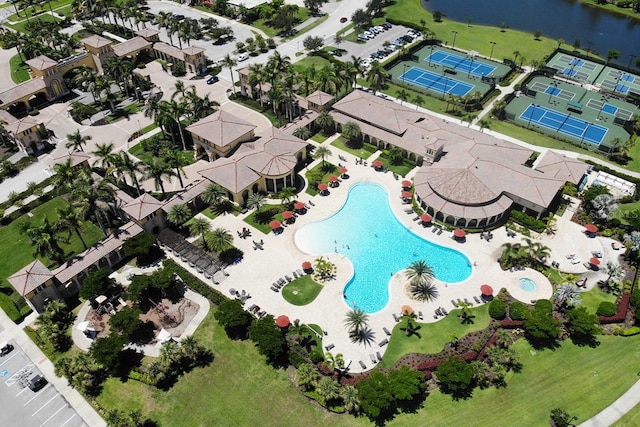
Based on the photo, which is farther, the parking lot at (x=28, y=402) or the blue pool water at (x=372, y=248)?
the blue pool water at (x=372, y=248)

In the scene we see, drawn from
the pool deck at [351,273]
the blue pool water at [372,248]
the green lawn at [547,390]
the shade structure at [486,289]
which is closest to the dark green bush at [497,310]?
the shade structure at [486,289]

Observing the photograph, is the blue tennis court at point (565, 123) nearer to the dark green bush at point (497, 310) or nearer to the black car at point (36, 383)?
the dark green bush at point (497, 310)

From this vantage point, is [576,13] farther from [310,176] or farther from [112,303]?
[112,303]

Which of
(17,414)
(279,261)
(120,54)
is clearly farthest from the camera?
(120,54)

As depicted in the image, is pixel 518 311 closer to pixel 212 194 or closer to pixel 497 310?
pixel 497 310

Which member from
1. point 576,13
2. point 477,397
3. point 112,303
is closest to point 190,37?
point 112,303
